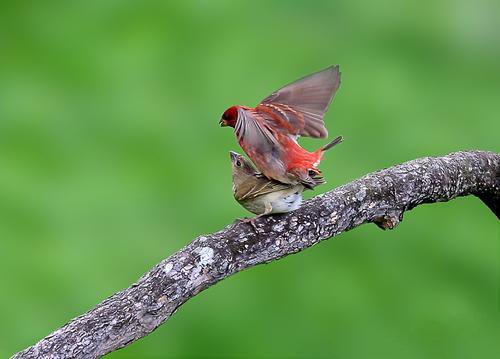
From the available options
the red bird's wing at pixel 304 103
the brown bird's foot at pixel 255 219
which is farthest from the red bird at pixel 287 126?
the brown bird's foot at pixel 255 219

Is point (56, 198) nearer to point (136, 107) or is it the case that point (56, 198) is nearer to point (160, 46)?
point (136, 107)

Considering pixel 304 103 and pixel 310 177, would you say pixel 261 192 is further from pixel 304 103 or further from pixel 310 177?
pixel 304 103

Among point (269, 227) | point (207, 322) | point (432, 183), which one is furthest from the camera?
point (207, 322)

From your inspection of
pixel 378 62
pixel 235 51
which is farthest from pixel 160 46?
pixel 378 62

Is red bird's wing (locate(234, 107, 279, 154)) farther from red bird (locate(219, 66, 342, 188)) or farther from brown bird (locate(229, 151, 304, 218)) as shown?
brown bird (locate(229, 151, 304, 218))

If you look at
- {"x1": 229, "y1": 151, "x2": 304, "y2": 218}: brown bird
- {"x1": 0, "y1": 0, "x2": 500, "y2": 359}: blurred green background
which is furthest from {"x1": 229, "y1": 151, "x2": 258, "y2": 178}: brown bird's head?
{"x1": 0, "y1": 0, "x2": 500, "y2": 359}: blurred green background

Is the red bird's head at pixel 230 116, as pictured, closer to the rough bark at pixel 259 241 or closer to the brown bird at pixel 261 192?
the brown bird at pixel 261 192
